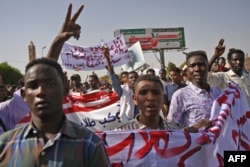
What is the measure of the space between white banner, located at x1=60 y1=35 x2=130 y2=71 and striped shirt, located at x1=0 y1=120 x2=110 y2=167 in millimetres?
8134

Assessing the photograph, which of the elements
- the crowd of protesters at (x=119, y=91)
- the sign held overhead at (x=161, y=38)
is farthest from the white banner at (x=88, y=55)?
the sign held overhead at (x=161, y=38)

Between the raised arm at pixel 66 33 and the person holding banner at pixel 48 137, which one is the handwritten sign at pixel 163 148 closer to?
the raised arm at pixel 66 33

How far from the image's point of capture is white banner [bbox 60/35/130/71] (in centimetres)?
988

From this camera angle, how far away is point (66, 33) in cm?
239

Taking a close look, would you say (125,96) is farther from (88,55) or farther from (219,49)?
(88,55)

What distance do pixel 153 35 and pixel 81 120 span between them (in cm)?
4751

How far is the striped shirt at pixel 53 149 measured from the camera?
1591mm

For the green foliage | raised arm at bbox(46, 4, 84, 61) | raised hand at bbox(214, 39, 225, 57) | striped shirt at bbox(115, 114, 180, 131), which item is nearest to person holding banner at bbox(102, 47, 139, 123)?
raised hand at bbox(214, 39, 225, 57)

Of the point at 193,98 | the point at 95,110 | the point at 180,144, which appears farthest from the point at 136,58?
the point at 180,144

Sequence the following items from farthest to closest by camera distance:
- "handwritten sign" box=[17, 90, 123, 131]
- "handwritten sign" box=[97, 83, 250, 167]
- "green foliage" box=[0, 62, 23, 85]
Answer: "green foliage" box=[0, 62, 23, 85], "handwritten sign" box=[17, 90, 123, 131], "handwritten sign" box=[97, 83, 250, 167]

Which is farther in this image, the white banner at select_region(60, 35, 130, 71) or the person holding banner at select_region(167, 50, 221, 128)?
the white banner at select_region(60, 35, 130, 71)

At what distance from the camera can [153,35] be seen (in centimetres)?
5334

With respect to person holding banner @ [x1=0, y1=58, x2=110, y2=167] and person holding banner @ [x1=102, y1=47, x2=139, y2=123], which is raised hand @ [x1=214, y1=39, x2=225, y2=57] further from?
person holding banner @ [x1=0, y1=58, x2=110, y2=167]

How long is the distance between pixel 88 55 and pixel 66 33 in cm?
759
